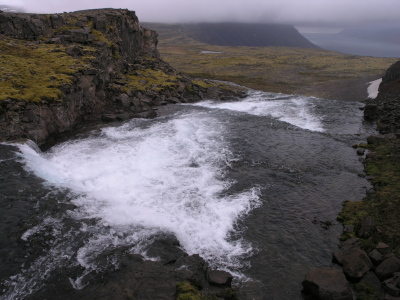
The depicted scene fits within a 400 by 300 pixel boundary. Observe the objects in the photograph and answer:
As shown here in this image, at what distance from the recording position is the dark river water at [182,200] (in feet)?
49.4

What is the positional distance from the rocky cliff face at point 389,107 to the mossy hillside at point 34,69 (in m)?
41.6

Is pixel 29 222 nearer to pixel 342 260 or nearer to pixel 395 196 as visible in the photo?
pixel 342 260

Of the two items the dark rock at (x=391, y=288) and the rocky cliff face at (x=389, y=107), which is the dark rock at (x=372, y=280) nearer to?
the dark rock at (x=391, y=288)

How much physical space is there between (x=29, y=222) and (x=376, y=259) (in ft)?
63.0

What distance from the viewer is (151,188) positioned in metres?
22.8

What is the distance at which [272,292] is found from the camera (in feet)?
46.4

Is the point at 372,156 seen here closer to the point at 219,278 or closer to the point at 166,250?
the point at 219,278

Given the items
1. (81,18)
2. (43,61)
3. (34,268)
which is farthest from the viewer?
(81,18)

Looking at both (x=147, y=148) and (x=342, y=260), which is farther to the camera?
(x=147, y=148)

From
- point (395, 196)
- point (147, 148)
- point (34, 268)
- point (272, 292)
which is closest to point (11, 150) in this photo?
point (147, 148)

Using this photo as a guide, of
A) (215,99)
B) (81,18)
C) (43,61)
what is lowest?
(215,99)

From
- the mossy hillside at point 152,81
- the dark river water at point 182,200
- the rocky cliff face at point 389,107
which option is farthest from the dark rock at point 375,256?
Answer: the mossy hillside at point 152,81

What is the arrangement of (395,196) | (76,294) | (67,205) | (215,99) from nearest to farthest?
1. (76,294)
2. (67,205)
3. (395,196)
4. (215,99)

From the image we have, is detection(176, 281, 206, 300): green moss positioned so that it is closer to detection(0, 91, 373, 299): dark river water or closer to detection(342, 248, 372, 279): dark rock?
detection(0, 91, 373, 299): dark river water
